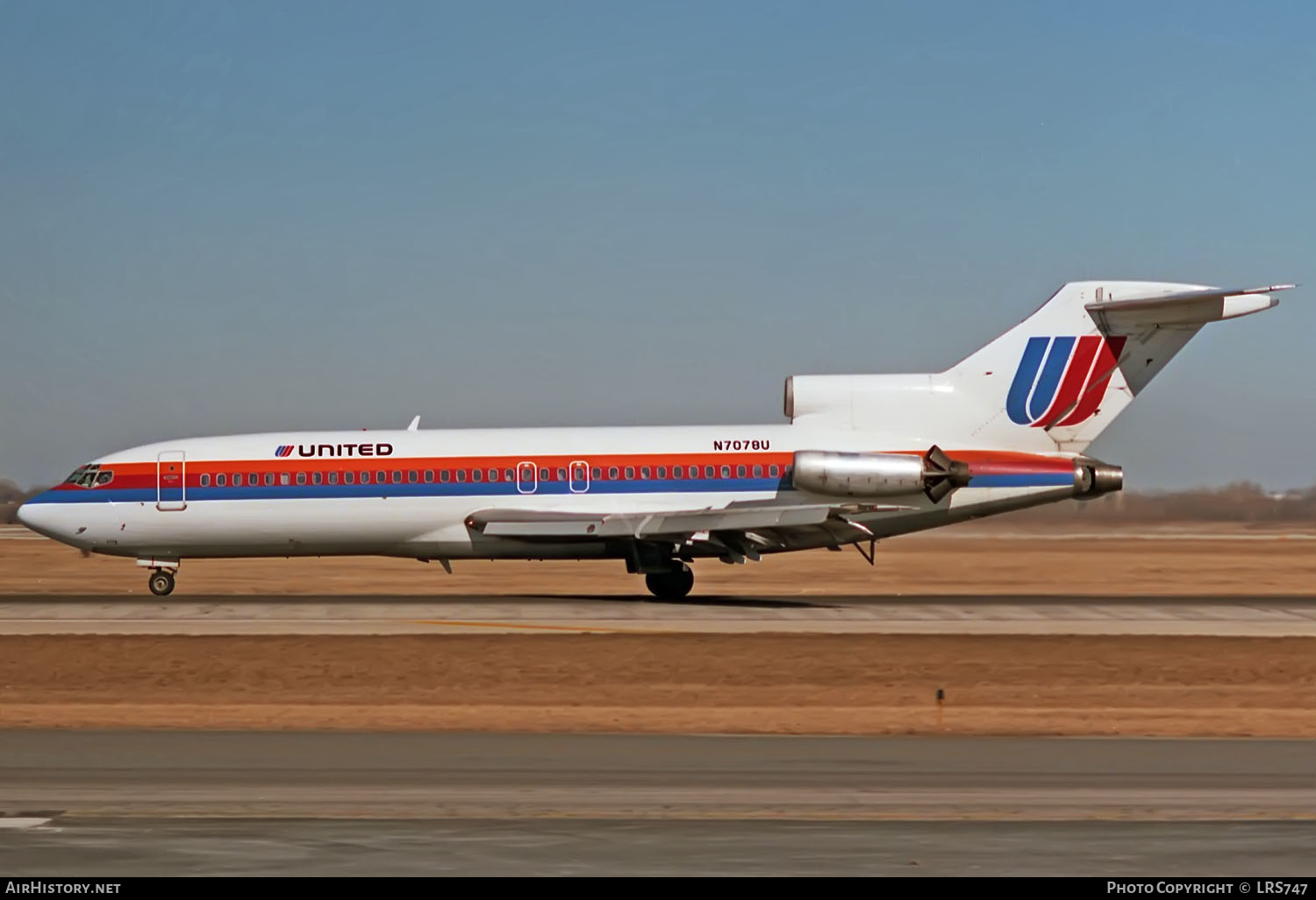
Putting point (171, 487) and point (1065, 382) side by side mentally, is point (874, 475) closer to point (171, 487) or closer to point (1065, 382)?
point (1065, 382)

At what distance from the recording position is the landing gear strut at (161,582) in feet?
130

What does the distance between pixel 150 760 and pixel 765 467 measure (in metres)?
23.9

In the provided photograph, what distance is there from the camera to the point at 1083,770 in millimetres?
15188

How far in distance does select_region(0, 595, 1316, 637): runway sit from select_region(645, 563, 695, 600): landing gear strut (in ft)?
1.34

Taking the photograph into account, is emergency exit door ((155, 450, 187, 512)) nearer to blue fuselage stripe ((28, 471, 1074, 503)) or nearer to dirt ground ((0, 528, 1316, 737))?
blue fuselage stripe ((28, 471, 1074, 503))

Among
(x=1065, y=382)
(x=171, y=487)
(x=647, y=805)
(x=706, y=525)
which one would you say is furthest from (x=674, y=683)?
(x=171, y=487)

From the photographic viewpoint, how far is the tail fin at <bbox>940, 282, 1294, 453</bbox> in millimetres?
38938

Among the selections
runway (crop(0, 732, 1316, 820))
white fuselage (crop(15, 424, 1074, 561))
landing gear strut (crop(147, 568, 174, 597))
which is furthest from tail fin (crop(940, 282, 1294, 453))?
runway (crop(0, 732, 1316, 820))

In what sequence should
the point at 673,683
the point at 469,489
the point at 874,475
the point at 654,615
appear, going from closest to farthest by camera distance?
the point at 673,683, the point at 654,615, the point at 874,475, the point at 469,489

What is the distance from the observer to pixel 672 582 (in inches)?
1522

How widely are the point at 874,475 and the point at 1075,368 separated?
6.17 m
